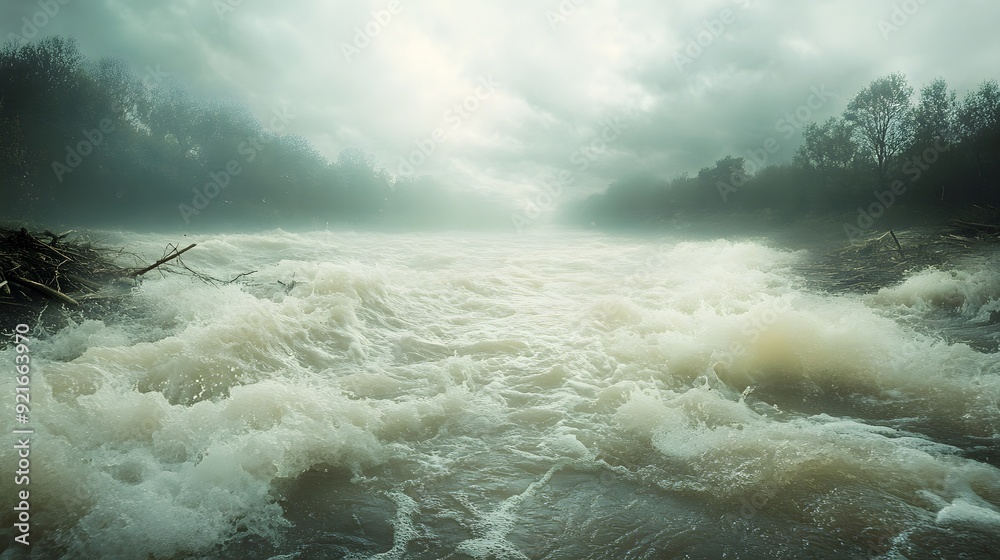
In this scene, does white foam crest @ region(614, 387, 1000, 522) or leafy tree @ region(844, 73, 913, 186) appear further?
leafy tree @ region(844, 73, 913, 186)

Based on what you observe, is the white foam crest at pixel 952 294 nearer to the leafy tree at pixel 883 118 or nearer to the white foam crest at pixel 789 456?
the white foam crest at pixel 789 456

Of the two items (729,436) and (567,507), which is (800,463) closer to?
(729,436)

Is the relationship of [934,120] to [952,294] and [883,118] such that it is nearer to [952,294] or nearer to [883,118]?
[883,118]

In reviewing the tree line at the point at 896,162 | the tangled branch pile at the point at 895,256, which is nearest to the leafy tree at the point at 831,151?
the tree line at the point at 896,162

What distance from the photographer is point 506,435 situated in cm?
482

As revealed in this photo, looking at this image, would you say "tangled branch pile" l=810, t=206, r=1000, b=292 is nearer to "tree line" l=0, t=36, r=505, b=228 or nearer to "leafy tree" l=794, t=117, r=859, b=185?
"leafy tree" l=794, t=117, r=859, b=185

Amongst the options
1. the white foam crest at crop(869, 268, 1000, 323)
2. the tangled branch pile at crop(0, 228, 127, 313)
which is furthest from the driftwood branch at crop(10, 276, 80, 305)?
the white foam crest at crop(869, 268, 1000, 323)

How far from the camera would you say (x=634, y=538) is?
10.4 feet

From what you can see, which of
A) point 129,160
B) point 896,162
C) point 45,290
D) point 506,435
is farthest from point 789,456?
point 129,160

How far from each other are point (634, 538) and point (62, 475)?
4.28 m

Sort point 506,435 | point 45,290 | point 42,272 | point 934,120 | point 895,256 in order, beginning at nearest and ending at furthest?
point 506,435, point 45,290, point 42,272, point 895,256, point 934,120

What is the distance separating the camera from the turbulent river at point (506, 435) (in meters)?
3.15

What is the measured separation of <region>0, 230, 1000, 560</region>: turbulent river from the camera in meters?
3.15

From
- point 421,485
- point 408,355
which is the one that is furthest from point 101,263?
point 421,485
